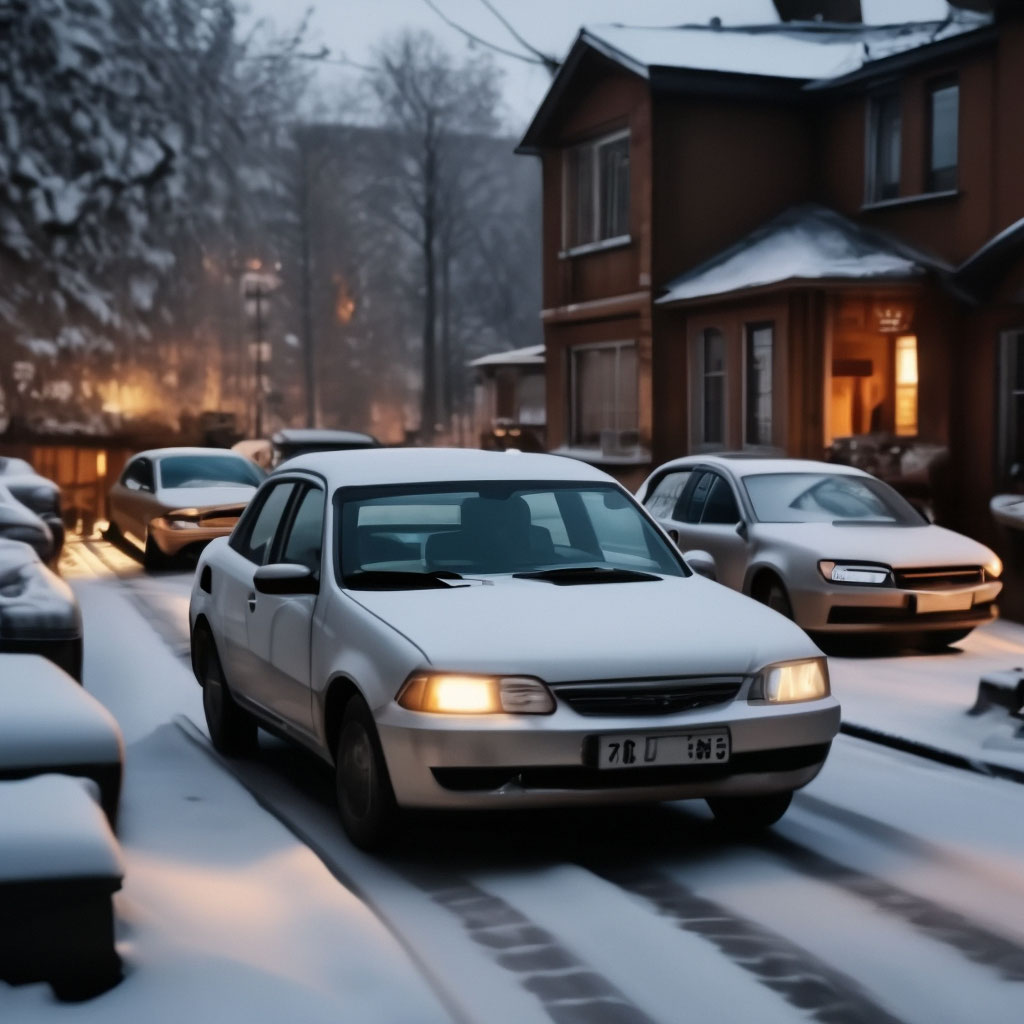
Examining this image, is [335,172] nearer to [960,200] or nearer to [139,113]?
[139,113]

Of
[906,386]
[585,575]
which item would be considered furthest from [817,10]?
[585,575]

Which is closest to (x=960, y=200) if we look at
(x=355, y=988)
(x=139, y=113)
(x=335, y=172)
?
(x=355, y=988)

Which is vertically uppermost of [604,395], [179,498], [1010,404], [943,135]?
[943,135]

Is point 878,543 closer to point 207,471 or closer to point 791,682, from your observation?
point 791,682

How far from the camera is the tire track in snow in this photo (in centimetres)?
476

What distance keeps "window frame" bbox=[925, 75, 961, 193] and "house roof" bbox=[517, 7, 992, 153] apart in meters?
0.54

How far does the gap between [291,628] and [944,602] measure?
630cm

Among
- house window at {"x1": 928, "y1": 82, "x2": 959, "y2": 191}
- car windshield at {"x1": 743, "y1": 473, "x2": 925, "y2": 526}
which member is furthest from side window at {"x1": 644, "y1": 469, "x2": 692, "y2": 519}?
house window at {"x1": 928, "y1": 82, "x2": 959, "y2": 191}

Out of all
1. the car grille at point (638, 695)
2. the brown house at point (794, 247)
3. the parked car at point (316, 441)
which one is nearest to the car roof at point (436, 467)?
the car grille at point (638, 695)

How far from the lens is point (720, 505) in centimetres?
1351

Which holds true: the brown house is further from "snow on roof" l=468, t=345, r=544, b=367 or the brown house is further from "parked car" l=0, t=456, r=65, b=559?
"snow on roof" l=468, t=345, r=544, b=367

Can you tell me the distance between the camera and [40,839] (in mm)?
4621

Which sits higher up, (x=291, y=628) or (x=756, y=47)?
(x=756, y=47)

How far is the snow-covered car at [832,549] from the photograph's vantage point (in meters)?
12.1
